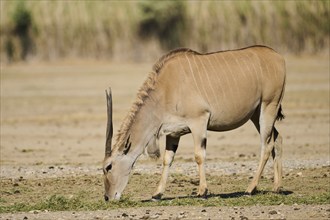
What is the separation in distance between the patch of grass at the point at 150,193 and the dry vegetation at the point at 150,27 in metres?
29.8

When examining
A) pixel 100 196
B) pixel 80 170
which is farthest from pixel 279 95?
pixel 80 170

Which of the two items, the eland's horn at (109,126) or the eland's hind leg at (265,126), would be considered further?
the eland's hind leg at (265,126)

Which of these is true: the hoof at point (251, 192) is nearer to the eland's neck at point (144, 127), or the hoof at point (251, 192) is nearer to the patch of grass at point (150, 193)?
the patch of grass at point (150, 193)

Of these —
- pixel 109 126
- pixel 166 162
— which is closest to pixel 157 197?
pixel 166 162

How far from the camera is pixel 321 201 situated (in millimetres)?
13312

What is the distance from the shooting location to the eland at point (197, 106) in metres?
13.7

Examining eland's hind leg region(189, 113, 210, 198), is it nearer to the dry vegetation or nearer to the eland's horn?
the eland's horn

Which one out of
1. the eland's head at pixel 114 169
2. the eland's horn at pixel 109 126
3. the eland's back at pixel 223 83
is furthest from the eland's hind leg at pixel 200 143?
the eland's horn at pixel 109 126

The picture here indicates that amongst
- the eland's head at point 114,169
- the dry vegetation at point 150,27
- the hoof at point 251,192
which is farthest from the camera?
the dry vegetation at point 150,27

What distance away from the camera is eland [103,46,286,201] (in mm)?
13742

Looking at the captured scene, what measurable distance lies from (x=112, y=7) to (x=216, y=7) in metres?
5.60

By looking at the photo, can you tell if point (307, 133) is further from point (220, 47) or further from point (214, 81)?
point (220, 47)

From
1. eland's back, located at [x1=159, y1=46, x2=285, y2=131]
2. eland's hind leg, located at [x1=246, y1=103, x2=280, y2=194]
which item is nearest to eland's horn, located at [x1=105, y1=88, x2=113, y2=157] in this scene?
eland's back, located at [x1=159, y1=46, x2=285, y2=131]

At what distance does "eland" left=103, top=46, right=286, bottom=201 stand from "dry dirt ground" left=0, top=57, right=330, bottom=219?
110cm
